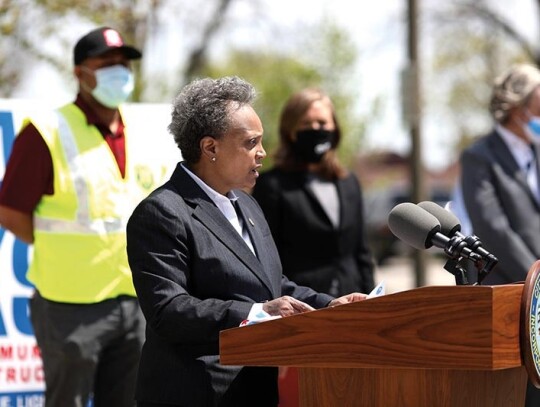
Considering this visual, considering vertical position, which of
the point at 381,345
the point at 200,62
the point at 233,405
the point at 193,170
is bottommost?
the point at 233,405

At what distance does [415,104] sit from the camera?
1383 cm

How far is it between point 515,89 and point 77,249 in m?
2.84

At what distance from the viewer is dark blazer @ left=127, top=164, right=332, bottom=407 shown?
4.00 meters

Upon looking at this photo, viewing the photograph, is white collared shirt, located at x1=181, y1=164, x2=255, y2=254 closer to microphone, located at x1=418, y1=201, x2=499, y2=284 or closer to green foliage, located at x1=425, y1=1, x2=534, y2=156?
microphone, located at x1=418, y1=201, x2=499, y2=284

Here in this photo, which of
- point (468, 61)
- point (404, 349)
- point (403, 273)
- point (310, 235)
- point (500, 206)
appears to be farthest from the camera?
point (468, 61)

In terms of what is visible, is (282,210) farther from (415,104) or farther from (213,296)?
(415,104)

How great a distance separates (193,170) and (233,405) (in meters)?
0.86

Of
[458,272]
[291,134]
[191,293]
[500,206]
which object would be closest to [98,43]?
[291,134]

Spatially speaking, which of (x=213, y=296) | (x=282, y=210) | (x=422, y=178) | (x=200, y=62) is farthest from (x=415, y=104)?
(x=213, y=296)

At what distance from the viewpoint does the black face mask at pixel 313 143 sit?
714 centimetres

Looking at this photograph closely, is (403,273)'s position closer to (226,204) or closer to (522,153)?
(522,153)

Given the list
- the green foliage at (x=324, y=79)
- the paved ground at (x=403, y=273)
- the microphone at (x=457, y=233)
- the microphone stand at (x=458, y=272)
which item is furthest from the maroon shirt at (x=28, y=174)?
the paved ground at (x=403, y=273)

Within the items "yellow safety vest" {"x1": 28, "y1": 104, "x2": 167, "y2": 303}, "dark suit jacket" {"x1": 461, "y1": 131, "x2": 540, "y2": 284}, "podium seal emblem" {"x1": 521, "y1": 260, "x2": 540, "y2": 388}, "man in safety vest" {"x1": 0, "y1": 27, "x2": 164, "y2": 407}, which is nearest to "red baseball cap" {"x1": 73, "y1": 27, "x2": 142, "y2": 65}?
"man in safety vest" {"x1": 0, "y1": 27, "x2": 164, "y2": 407}

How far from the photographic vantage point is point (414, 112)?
13789mm
